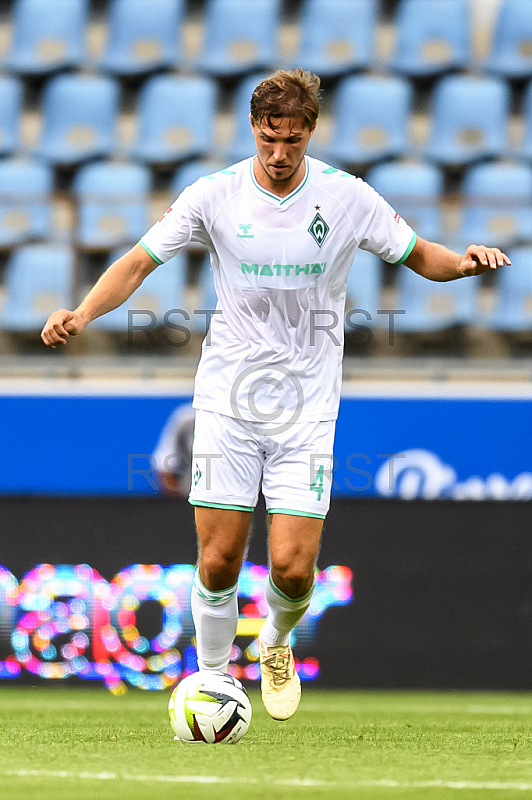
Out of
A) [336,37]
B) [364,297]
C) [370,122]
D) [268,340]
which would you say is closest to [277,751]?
[268,340]

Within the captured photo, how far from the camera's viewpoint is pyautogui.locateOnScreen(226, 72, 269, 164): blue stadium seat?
354 inches

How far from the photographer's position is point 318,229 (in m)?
3.87

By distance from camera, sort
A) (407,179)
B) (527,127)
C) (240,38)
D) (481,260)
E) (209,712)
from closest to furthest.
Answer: (481,260), (209,712), (407,179), (527,127), (240,38)

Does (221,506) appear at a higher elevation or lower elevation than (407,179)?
lower

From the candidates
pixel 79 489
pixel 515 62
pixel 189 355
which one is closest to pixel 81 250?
pixel 189 355

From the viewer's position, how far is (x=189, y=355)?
7.23m

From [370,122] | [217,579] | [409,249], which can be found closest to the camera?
[217,579]

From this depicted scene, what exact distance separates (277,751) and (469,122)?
6.28 metres

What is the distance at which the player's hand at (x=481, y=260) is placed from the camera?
3.64m

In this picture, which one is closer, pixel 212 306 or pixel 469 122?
pixel 212 306

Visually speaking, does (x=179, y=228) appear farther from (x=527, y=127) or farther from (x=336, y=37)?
(x=336, y=37)

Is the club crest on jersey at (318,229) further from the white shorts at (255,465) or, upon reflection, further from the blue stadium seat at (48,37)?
the blue stadium seat at (48,37)

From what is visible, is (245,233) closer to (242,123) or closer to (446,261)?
(446,261)
